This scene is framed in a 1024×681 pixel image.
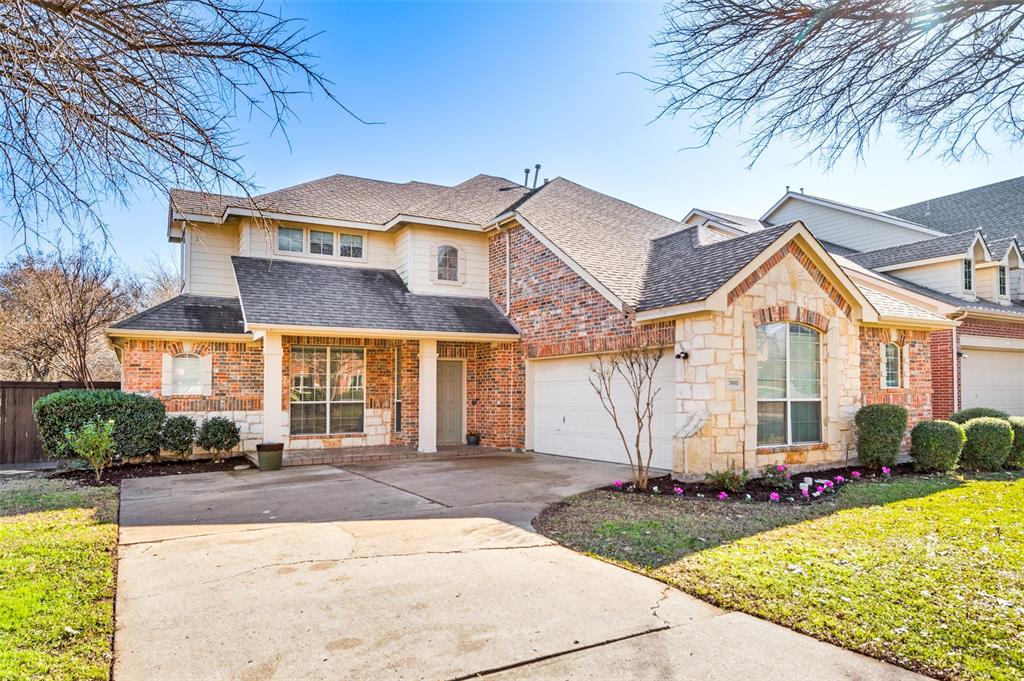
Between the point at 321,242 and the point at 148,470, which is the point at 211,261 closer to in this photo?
the point at 321,242

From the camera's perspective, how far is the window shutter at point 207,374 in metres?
13.6

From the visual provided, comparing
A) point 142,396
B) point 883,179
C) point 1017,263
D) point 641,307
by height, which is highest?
point 1017,263

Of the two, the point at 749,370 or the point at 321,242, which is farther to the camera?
the point at 321,242

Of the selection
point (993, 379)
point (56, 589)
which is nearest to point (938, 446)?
point (993, 379)

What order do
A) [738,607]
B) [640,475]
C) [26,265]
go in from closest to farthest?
[738,607]
[640,475]
[26,265]

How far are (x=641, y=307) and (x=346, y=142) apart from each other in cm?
672

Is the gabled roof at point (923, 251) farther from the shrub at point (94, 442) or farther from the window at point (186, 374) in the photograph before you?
the shrub at point (94, 442)

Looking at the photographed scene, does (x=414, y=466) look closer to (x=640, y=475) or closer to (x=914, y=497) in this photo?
(x=640, y=475)

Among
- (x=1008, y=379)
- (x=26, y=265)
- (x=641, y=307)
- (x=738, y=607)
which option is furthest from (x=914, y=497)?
(x=26, y=265)

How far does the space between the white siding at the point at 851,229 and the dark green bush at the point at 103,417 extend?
17.9 meters

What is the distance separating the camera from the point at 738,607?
4.48m

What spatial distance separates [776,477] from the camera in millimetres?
9203

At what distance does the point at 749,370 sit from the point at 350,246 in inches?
392

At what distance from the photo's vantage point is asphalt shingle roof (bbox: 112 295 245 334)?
42.3ft
